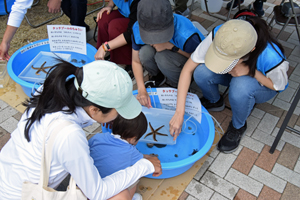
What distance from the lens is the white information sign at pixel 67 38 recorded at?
7.43ft

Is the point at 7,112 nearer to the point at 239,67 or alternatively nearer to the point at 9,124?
the point at 9,124

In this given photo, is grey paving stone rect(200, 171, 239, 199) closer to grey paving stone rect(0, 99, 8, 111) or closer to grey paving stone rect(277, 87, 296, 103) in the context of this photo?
grey paving stone rect(277, 87, 296, 103)

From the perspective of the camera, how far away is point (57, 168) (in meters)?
1.09

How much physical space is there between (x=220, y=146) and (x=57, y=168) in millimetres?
1278

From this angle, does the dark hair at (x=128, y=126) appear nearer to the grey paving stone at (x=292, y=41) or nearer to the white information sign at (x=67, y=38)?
the white information sign at (x=67, y=38)

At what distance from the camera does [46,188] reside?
1.03 metres

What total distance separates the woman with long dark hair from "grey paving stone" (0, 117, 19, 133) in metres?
0.99

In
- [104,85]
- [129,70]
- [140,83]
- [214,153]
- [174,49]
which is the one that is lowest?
[214,153]

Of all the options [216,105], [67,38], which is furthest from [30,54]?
[216,105]

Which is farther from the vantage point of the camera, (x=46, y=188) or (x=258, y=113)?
(x=258, y=113)

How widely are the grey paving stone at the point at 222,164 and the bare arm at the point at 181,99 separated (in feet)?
1.28

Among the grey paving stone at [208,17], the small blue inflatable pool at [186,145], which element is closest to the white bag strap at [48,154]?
the small blue inflatable pool at [186,145]

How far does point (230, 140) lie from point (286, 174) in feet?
1.53

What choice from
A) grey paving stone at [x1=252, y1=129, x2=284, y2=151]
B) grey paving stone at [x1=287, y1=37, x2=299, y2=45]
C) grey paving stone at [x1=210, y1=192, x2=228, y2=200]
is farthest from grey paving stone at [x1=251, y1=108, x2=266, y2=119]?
grey paving stone at [x1=287, y1=37, x2=299, y2=45]
